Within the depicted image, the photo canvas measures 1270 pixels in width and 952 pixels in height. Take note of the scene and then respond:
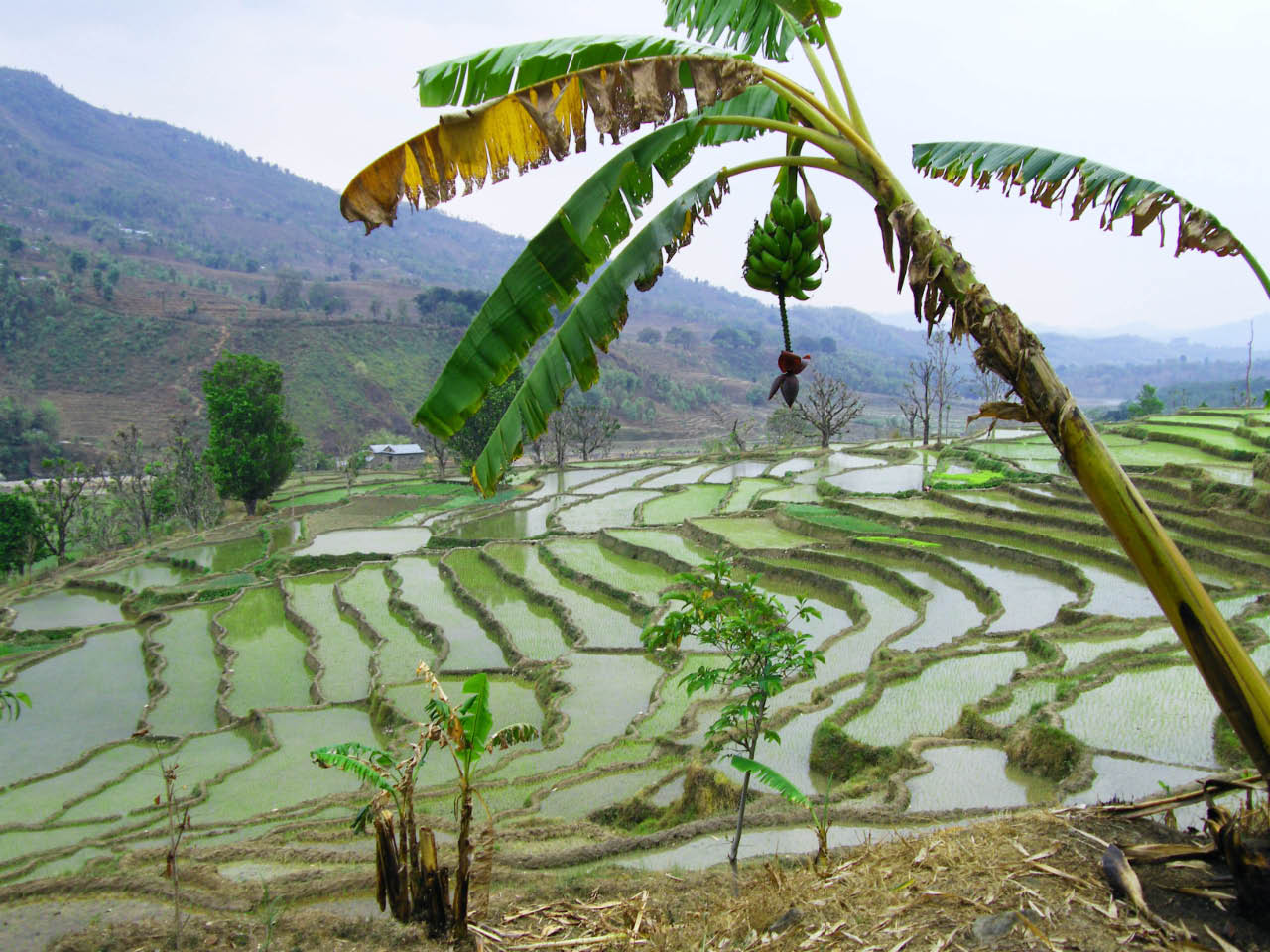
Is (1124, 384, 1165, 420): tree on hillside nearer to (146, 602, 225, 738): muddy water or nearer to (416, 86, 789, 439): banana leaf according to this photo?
(146, 602, 225, 738): muddy water

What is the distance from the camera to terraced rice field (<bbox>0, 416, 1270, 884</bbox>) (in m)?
9.23

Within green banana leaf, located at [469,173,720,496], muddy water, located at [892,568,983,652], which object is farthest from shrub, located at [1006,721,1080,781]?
green banana leaf, located at [469,173,720,496]

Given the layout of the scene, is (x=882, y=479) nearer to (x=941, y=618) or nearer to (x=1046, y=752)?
(x=941, y=618)

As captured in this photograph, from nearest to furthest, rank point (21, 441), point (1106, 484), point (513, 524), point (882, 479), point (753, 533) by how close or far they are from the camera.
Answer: point (1106, 484)
point (753, 533)
point (882, 479)
point (513, 524)
point (21, 441)

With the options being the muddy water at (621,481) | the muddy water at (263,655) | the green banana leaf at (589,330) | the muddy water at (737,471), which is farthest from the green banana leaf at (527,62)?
the muddy water at (621,481)

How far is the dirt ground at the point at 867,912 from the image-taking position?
124 inches

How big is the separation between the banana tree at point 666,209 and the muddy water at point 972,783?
5.45 m

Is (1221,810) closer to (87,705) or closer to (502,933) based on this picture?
(502,933)

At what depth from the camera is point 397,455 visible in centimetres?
5272

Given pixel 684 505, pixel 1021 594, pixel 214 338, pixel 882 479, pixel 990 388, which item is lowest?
pixel 1021 594

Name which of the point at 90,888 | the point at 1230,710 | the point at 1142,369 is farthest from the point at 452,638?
the point at 1142,369

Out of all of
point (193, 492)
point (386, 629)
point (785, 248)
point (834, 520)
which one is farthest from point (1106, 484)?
point (193, 492)

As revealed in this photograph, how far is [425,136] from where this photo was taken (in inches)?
133

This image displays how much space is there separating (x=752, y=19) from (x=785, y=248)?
1.19 metres
